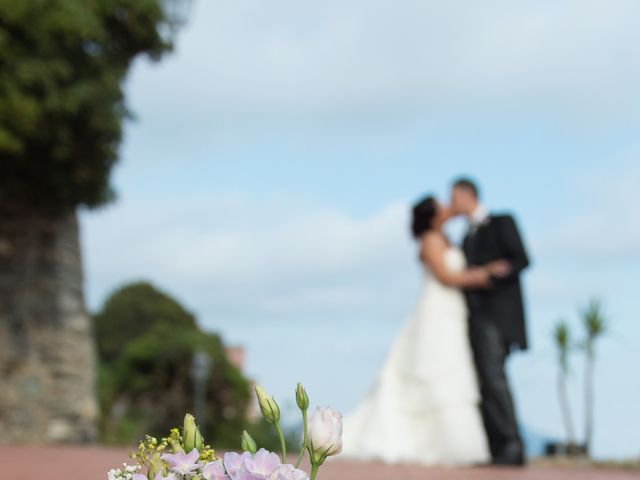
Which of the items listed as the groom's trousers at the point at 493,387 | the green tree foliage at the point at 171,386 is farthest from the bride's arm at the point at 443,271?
the green tree foliage at the point at 171,386

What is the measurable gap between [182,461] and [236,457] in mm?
62

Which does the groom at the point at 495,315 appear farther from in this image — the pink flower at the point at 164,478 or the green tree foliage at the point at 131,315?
the green tree foliage at the point at 131,315

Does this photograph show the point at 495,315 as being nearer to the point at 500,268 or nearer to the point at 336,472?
the point at 500,268

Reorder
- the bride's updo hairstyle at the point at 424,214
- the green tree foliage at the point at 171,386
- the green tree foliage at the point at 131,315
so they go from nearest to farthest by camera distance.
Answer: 1. the bride's updo hairstyle at the point at 424,214
2. the green tree foliage at the point at 171,386
3. the green tree foliage at the point at 131,315

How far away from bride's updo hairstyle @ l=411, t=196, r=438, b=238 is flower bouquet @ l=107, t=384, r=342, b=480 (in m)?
6.92

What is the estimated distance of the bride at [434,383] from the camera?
25.8 ft

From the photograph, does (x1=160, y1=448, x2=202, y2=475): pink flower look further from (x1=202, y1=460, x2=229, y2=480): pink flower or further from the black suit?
the black suit

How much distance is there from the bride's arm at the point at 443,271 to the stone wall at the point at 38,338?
6.12 m

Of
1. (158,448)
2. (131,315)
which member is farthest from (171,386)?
(158,448)

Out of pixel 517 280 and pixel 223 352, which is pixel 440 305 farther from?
pixel 223 352

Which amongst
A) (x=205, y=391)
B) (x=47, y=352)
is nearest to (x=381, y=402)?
(x=47, y=352)

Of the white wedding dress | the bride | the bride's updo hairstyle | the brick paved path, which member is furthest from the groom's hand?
the brick paved path

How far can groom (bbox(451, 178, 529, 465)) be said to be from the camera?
25.9ft

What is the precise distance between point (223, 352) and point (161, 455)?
20914 mm
